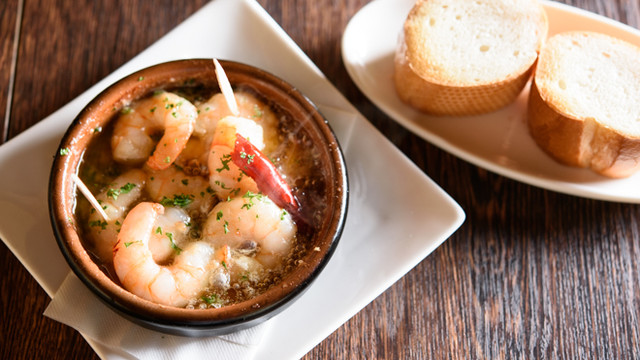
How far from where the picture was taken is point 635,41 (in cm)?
197

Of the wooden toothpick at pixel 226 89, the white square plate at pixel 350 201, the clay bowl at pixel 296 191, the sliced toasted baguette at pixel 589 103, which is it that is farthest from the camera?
the sliced toasted baguette at pixel 589 103

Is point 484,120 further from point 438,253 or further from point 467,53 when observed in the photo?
point 438,253

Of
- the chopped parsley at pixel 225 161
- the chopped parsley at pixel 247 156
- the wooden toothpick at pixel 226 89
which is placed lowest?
the chopped parsley at pixel 225 161

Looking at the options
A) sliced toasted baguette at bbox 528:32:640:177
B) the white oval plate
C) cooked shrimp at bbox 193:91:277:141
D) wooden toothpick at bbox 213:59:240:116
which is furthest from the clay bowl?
sliced toasted baguette at bbox 528:32:640:177

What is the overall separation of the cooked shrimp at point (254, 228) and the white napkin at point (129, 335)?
0.21 m

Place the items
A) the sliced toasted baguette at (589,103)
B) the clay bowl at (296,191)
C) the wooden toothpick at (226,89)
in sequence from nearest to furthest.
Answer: the clay bowl at (296,191) → the wooden toothpick at (226,89) → the sliced toasted baguette at (589,103)

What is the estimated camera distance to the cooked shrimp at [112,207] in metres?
1.56

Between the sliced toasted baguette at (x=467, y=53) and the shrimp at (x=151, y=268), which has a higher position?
the sliced toasted baguette at (x=467, y=53)

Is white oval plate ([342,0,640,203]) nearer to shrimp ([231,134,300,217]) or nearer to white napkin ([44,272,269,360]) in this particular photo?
shrimp ([231,134,300,217])

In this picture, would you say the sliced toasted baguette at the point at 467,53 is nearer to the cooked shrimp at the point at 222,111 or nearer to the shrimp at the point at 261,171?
the cooked shrimp at the point at 222,111

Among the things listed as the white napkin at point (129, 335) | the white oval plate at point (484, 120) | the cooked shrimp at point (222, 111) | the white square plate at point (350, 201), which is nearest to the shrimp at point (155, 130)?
the cooked shrimp at point (222, 111)

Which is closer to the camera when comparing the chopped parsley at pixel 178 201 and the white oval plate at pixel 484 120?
the chopped parsley at pixel 178 201

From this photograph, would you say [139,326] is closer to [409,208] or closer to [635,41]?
[409,208]

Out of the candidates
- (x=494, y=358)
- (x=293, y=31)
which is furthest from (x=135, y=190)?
(x=494, y=358)
